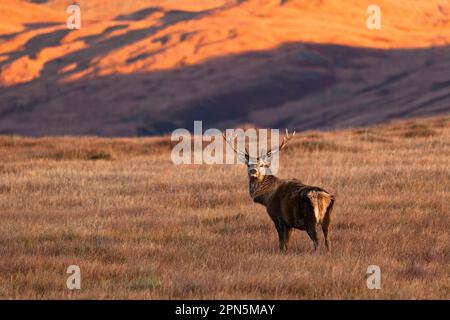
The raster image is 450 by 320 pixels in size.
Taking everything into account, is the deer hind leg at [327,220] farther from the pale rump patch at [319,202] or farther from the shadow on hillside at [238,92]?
the shadow on hillside at [238,92]

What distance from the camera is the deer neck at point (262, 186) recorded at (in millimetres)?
11984

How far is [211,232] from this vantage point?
43.2 feet

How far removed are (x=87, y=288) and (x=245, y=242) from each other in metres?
3.51

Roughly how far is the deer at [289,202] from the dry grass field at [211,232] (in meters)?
0.35

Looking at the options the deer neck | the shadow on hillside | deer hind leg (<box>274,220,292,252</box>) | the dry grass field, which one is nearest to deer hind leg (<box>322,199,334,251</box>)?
the dry grass field

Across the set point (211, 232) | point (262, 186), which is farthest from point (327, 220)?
point (211, 232)

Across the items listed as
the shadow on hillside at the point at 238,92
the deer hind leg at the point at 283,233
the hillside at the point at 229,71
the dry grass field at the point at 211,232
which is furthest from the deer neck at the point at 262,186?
the shadow on hillside at the point at 238,92

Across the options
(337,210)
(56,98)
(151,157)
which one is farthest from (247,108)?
(337,210)

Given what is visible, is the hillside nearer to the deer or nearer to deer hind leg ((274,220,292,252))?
the deer

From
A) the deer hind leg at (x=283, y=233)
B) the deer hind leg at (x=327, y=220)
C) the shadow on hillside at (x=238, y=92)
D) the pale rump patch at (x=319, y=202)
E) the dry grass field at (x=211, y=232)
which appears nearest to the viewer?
the dry grass field at (x=211, y=232)

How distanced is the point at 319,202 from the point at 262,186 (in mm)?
1513

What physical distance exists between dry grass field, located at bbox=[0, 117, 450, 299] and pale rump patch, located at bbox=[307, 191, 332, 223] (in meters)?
0.58

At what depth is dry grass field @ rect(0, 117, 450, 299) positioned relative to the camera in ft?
30.8
